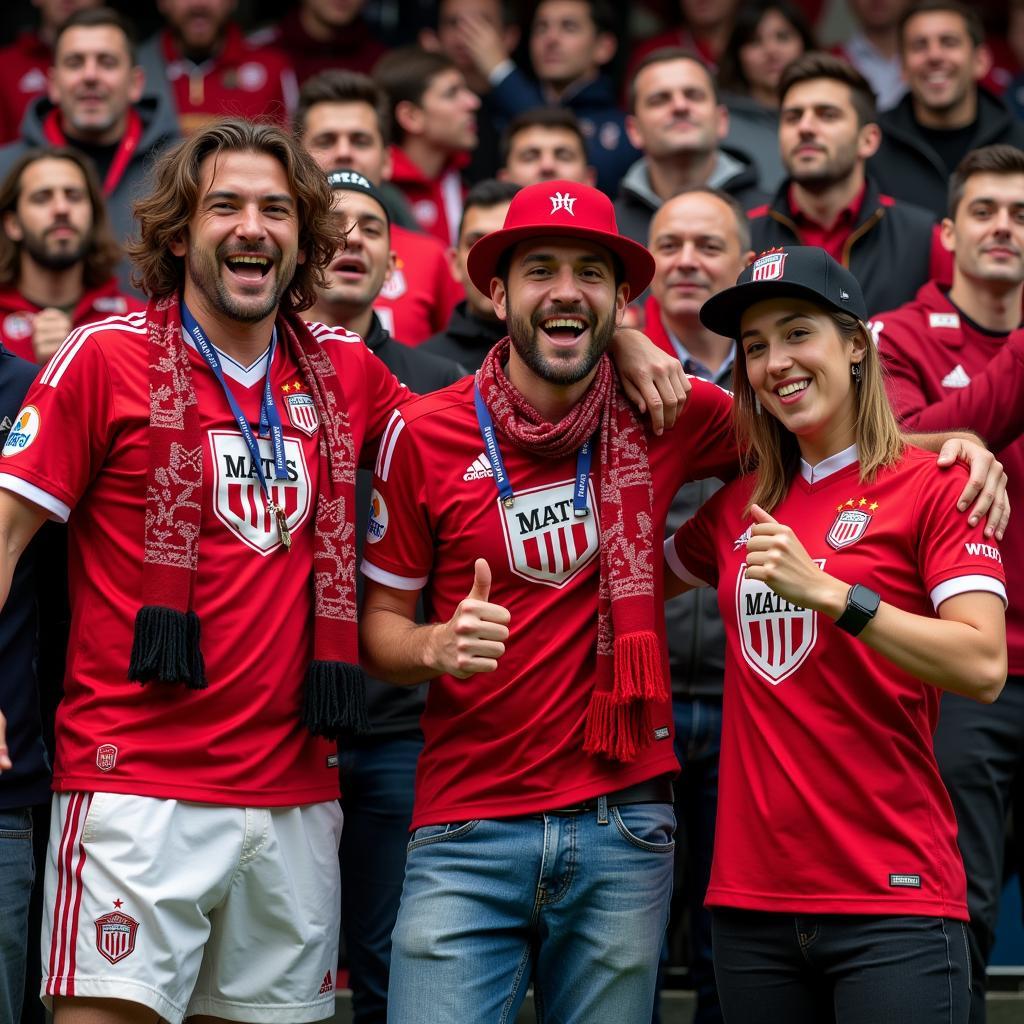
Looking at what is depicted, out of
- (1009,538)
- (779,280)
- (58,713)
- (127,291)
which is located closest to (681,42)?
(127,291)

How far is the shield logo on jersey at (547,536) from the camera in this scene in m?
3.91

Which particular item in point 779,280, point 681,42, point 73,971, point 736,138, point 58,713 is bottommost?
point 73,971

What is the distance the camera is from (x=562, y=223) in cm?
392

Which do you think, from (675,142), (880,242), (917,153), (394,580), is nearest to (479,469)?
(394,580)

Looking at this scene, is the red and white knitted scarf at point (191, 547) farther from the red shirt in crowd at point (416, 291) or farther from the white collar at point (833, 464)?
the red shirt in crowd at point (416, 291)

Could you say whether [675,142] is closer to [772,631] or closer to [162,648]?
[772,631]

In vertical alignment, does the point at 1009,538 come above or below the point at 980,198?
below

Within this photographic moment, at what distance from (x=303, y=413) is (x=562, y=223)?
0.77 metres

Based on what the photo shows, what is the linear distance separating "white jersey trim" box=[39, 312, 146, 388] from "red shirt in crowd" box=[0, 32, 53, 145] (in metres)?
5.01

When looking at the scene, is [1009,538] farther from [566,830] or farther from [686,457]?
[566,830]

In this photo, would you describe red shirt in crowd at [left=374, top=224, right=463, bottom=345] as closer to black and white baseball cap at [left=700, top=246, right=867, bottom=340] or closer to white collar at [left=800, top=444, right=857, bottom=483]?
black and white baseball cap at [left=700, top=246, right=867, bottom=340]

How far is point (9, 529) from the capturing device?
375 cm

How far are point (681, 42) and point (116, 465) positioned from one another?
20.5 feet

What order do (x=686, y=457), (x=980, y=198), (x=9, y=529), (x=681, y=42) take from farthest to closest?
1. (x=681, y=42)
2. (x=980, y=198)
3. (x=686, y=457)
4. (x=9, y=529)
